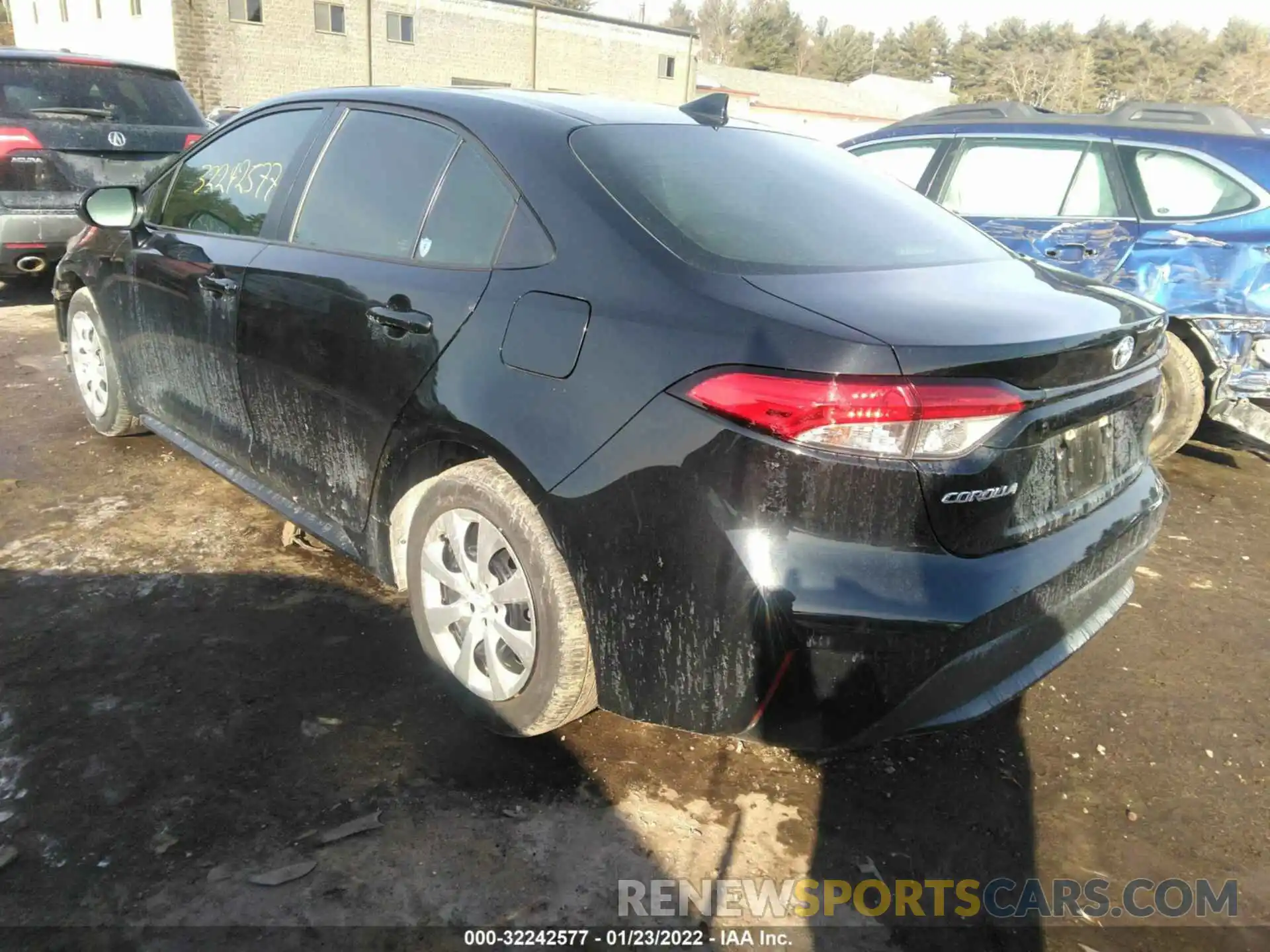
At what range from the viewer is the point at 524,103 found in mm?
2664

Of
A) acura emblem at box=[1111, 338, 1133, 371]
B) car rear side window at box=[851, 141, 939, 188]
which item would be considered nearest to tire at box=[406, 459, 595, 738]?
acura emblem at box=[1111, 338, 1133, 371]

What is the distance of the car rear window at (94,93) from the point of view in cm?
665

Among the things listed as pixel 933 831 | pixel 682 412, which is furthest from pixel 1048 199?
pixel 682 412

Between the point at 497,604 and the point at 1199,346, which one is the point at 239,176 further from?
the point at 1199,346

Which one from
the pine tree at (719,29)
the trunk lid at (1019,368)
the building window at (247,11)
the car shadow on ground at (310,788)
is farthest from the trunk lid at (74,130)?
the pine tree at (719,29)

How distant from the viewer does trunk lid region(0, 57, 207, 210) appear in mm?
6582

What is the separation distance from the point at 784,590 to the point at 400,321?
4.33 ft

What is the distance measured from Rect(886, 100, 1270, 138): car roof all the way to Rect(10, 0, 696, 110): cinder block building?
22005mm

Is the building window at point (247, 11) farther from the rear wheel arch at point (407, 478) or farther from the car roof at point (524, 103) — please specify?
the rear wheel arch at point (407, 478)

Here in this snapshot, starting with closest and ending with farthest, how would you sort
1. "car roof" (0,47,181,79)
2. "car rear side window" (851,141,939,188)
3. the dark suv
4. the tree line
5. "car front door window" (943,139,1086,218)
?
1. "car front door window" (943,139,1086,218)
2. "car rear side window" (851,141,939,188)
3. the dark suv
4. "car roof" (0,47,181,79)
5. the tree line

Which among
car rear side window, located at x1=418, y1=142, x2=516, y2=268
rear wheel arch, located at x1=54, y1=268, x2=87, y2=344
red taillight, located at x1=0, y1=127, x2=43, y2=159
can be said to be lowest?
rear wheel arch, located at x1=54, y1=268, x2=87, y2=344

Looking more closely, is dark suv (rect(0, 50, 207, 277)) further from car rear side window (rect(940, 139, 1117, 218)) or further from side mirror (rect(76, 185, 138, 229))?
car rear side window (rect(940, 139, 1117, 218))

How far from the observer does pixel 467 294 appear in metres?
2.41

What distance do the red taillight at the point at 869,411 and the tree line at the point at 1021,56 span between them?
5322cm
